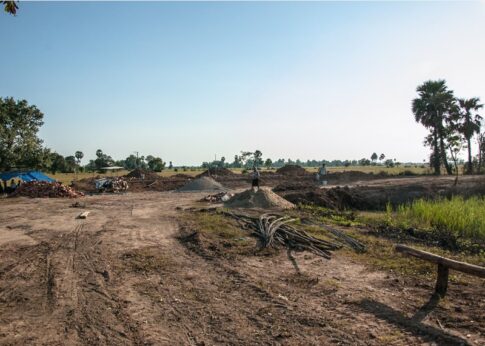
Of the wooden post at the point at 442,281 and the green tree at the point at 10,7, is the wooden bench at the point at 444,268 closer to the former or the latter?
the wooden post at the point at 442,281

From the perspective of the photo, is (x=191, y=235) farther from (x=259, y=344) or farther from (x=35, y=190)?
(x=35, y=190)

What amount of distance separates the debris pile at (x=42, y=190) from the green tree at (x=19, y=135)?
4385 mm

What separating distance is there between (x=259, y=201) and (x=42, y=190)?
16097 mm

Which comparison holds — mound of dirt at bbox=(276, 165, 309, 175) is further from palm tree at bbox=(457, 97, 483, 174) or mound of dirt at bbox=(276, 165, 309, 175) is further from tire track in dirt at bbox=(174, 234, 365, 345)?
tire track in dirt at bbox=(174, 234, 365, 345)

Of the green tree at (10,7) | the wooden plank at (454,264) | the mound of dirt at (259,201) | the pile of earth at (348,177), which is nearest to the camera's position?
the green tree at (10,7)

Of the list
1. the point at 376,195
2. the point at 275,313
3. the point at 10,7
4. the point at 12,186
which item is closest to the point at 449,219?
the point at 275,313

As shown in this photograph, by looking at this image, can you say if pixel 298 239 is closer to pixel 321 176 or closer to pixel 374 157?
pixel 321 176

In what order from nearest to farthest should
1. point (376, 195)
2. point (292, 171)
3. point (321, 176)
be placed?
point (376, 195), point (321, 176), point (292, 171)

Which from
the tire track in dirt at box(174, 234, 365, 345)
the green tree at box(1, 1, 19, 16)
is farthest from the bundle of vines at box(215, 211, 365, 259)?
the green tree at box(1, 1, 19, 16)

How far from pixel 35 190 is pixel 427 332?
26.1m

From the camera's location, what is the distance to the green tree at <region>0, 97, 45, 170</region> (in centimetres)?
2867

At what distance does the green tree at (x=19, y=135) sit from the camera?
28.7m

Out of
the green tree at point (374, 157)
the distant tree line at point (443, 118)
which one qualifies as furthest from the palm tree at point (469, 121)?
the green tree at point (374, 157)

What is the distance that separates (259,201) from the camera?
57.5 ft
